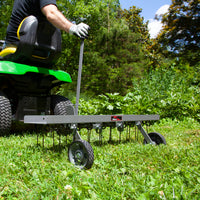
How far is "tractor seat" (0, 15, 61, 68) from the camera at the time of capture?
2.81 meters

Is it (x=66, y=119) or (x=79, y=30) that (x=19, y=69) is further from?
(x=66, y=119)

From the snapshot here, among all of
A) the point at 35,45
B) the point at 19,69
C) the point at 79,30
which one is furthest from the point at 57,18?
the point at 19,69

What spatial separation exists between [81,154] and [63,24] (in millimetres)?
1295

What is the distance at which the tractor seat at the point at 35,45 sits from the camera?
2814 mm

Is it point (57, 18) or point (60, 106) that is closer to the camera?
point (57, 18)

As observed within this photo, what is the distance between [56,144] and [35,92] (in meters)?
1.05

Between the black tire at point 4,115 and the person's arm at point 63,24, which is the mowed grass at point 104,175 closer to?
the black tire at point 4,115

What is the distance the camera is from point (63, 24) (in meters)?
2.34

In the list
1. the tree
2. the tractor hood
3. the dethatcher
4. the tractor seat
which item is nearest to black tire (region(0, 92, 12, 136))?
the dethatcher

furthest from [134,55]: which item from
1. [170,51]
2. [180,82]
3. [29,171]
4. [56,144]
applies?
[29,171]

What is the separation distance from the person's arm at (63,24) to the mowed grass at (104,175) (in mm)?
1109

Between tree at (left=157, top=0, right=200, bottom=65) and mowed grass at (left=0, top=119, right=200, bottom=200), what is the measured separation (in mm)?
13900

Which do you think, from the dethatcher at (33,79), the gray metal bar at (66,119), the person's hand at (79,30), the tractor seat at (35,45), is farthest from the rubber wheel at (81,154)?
the tractor seat at (35,45)

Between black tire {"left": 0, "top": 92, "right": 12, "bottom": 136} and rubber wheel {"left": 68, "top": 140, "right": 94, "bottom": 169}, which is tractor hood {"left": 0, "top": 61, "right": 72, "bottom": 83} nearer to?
black tire {"left": 0, "top": 92, "right": 12, "bottom": 136}
